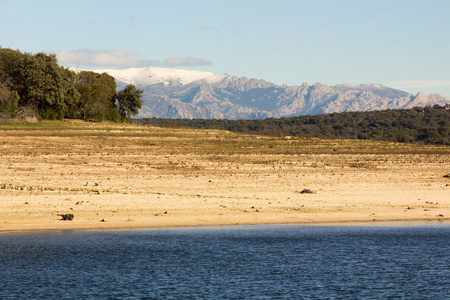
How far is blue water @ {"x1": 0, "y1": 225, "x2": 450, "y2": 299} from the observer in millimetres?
12914

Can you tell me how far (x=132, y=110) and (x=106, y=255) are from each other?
255 ft

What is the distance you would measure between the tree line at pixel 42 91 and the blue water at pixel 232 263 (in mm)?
50206

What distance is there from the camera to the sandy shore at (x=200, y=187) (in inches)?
811

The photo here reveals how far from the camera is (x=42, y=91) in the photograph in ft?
229

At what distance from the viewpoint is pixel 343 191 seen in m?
26.9

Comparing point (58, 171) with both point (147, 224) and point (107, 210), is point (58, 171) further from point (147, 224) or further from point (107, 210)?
point (147, 224)

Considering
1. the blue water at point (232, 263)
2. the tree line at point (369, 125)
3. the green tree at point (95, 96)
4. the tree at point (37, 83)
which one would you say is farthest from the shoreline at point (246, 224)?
the tree line at point (369, 125)

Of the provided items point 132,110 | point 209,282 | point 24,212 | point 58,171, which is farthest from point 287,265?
point 132,110

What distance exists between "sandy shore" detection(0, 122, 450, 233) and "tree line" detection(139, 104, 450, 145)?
70.8 meters

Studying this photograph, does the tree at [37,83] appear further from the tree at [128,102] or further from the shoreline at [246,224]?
the shoreline at [246,224]

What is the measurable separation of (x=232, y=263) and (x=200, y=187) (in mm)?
11908

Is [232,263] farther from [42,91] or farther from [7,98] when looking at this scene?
[42,91]

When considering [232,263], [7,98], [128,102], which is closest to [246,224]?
[232,263]

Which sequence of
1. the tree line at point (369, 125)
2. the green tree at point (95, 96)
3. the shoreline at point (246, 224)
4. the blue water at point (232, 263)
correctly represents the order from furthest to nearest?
the tree line at point (369, 125), the green tree at point (95, 96), the shoreline at point (246, 224), the blue water at point (232, 263)
